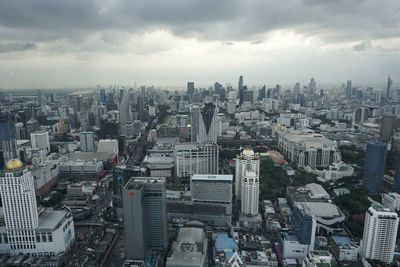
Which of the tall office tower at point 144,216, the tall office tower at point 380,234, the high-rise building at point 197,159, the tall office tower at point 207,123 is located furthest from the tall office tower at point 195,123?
the tall office tower at point 380,234

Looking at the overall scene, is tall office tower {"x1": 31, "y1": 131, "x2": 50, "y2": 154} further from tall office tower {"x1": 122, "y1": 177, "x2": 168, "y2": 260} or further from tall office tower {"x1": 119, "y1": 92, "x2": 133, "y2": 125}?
tall office tower {"x1": 122, "y1": 177, "x2": 168, "y2": 260}

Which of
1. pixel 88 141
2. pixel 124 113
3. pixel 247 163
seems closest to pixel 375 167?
pixel 247 163

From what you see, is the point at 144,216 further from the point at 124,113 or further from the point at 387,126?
the point at 124,113

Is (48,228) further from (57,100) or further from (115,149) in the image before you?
(57,100)

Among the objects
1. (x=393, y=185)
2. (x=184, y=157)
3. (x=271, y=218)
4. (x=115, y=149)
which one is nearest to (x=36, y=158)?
(x=115, y=149)

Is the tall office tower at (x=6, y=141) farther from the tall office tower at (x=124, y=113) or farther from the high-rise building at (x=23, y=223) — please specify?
the tall office tower at (x=124, y=113)

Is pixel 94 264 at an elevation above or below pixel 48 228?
below
